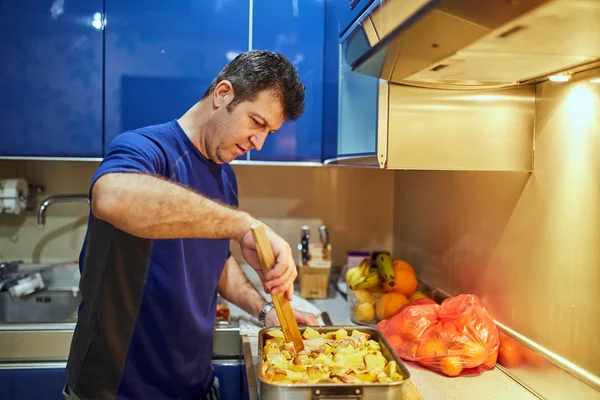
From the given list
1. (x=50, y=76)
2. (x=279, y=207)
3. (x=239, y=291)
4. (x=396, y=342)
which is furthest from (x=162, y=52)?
(x=396, y=342)

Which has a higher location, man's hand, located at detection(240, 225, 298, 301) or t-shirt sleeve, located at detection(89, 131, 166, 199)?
t-shirt sleeve, located at detection(89, 131, 166, 199)

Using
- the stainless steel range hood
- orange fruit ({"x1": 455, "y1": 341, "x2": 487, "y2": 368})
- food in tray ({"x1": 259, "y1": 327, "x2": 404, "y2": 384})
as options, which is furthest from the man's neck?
orange fruit ({"x1": 455, "y1": 341, "x2": 487, "y2": 368})

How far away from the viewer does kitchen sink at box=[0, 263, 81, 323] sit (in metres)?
1.90

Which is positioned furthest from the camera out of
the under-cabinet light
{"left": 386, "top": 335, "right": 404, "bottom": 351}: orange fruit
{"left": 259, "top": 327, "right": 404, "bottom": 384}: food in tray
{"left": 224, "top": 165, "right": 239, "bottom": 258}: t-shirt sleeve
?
{"left": 224, "top": 165, "right": 239, "bottom": 258}: t-shirt sleeve

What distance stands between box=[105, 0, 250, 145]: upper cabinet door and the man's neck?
0.63 meters

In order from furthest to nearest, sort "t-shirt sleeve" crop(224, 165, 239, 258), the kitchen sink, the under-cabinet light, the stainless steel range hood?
the kitchen sink < "t-shirt sleeve" crop(224, 165, 239, 258) < the under-cabinet light < the stainless steel range hood

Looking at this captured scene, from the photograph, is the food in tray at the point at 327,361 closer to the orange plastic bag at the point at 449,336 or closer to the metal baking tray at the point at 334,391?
the metal baking tray at the point at 334,391

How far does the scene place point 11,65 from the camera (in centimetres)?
179

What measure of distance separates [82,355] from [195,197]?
1.80 ft

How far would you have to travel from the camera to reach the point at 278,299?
979mm

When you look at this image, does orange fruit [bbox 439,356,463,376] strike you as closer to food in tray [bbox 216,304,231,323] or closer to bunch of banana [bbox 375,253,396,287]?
bunch of banana [bbox 375,253,396,287]

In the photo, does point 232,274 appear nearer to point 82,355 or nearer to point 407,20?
point 82,355

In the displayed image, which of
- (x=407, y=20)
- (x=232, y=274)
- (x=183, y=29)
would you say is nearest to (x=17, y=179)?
(x=183, y=29)

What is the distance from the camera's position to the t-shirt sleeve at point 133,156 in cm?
89
